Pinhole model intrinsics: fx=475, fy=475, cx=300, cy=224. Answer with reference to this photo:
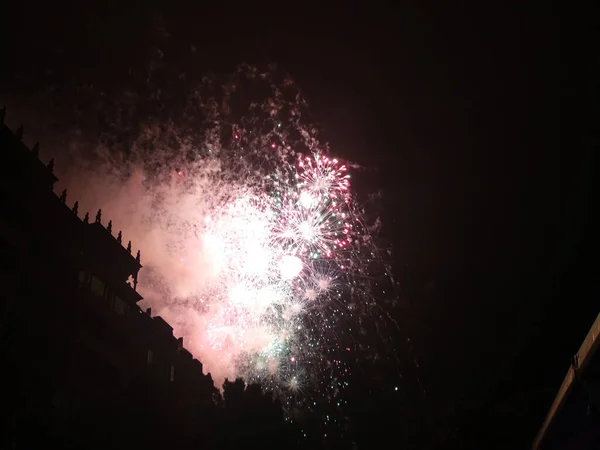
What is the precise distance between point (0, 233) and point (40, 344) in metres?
5.18

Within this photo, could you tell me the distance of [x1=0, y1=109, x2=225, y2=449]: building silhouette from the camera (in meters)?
17.5

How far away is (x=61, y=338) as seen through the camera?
22.6 m

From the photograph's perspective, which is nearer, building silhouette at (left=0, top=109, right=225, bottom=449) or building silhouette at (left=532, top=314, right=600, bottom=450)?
building silhouette at (left=532, top=314, right=600, bottom=450)

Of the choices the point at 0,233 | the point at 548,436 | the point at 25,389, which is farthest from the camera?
the point at 0,233

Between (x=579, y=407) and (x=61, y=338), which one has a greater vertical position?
(x=61, y=338)

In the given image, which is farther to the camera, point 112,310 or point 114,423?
point 112,310

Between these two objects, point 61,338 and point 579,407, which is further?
point 61,338

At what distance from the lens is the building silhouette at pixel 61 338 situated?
17.5 metres

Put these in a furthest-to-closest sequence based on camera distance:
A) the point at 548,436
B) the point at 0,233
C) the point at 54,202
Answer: the point at 54,202
the point at 0,233
the point at 548,436

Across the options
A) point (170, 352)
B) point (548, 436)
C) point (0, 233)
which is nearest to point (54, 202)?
point (0, 233)

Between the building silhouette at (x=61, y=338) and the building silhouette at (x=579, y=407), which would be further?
the building silhouette at (x=61, y=338)

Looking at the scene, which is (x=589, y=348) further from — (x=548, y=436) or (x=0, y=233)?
(x=0, y=233)

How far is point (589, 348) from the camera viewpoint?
398 inches

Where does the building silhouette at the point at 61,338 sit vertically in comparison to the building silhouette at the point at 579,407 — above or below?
above
